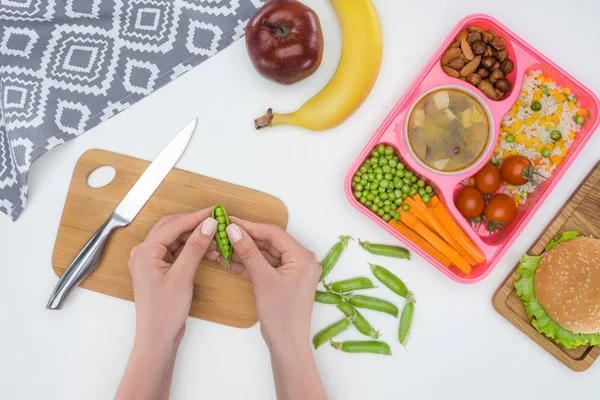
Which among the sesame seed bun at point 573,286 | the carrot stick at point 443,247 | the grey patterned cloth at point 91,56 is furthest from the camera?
the grey patterned cloth at point 91,56

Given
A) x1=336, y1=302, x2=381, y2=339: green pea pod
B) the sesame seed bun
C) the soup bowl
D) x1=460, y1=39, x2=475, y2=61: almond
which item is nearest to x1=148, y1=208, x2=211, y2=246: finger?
x1=336, y1=302, x2=381, y2=339: green pea pod

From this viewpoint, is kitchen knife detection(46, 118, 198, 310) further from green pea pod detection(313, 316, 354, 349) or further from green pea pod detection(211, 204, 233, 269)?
green pea pod detection(313, 316, 354, 349)

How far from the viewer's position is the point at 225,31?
5.09 feet

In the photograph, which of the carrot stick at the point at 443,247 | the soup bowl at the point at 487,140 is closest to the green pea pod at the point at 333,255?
the carrot stick at the point at 443,247

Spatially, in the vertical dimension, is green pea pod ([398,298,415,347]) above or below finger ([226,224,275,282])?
above

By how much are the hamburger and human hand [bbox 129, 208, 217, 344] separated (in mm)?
971

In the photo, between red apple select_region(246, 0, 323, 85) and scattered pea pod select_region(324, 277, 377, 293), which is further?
scattered pea pod select_region(324, 277, 377, 293)

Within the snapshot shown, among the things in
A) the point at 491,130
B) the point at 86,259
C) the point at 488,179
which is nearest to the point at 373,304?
the point at 488,179

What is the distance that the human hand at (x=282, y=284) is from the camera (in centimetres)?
143

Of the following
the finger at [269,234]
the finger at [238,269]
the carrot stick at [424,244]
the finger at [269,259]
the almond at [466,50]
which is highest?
the almond at [466,50]

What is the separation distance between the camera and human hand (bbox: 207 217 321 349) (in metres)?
1.43

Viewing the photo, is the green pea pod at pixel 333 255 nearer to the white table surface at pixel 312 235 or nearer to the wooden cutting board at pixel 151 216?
the white table surface at pixel 312 235

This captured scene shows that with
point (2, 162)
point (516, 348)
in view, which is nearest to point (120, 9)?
point (2, 162)

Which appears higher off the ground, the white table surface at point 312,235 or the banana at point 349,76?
the banana at point 349,76
